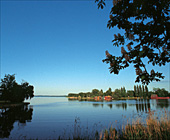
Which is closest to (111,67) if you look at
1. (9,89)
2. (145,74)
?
(145,74)

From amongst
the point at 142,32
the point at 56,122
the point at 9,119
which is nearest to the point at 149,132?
the point at 142,32

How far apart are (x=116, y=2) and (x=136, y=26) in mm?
1310

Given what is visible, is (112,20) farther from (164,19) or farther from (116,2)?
(164,19)

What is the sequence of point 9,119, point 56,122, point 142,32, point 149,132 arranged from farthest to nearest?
point 9,119, point 56,122, point 149,132, point 142,32

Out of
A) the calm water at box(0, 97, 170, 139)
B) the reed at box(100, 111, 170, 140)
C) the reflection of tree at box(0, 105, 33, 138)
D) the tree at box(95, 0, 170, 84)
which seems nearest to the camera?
the tree at box(95, 0, 170, 84)

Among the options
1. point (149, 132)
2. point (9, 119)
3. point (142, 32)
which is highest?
point (142, 32)

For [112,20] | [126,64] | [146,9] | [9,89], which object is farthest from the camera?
[9,89]

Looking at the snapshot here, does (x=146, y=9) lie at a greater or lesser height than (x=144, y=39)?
greater

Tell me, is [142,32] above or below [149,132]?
above

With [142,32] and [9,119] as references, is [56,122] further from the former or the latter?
[142,32]

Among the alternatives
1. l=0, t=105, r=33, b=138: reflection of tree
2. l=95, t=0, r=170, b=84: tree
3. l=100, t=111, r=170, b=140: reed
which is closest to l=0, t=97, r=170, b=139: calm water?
l=0, t=105, r=33, b=138: reflection of tree

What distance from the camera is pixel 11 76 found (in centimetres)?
7006

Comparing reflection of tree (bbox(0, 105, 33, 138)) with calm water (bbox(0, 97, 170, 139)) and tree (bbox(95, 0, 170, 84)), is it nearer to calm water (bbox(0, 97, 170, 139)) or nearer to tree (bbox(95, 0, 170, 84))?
calm water (bbox(0, 97, 170, 139))

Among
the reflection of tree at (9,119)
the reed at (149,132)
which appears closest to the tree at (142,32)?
the reed at (149,132)
